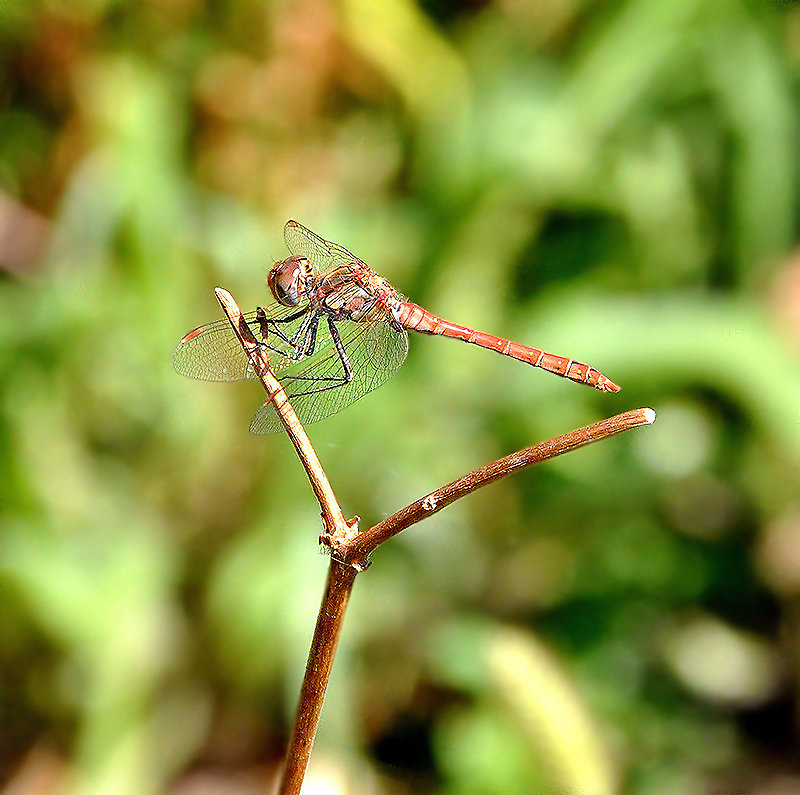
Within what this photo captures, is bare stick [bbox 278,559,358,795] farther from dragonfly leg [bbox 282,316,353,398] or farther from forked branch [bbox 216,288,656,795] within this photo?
dragonfly leg [bbox 282,316,353,398]

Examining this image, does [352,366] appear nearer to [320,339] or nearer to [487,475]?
[320,339]

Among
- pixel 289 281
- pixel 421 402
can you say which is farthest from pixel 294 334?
pixel 421 402

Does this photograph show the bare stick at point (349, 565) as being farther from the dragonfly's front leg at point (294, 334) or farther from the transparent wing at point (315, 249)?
the transparent wing at point (315, 249)

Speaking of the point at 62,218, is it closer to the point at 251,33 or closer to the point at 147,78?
the point at 147,78

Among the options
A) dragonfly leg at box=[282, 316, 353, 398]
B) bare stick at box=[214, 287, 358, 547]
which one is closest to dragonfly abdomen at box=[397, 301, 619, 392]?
dragonfly leg at box=[282, 316, 353, 398]

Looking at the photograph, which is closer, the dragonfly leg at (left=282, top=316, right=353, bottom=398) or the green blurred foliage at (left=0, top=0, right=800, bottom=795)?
the dragonfly leg at (left=282, top=316, right=353, bottom=398)

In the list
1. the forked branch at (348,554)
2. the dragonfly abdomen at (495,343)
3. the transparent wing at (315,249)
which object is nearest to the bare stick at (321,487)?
the forked branch at (348,554)
